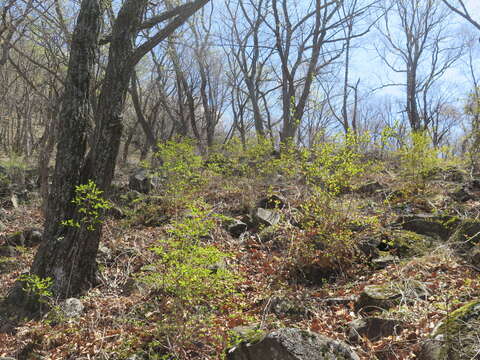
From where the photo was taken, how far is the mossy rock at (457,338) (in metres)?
2.53

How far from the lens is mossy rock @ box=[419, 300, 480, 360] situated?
99.5 inches

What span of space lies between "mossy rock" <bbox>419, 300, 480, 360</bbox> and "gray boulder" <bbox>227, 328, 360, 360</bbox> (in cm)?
60

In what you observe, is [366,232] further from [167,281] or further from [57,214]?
[57,214]

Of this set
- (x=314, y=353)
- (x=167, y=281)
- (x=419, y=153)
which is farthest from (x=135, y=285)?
(x=419, y=153)

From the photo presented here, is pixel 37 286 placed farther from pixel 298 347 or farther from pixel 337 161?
pixel 337 161

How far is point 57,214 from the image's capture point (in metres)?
4.76

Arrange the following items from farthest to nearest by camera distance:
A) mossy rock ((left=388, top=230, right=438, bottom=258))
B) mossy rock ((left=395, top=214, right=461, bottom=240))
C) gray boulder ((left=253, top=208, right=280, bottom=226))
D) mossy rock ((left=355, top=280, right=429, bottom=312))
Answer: gray boulder ((left=253, top=208, right=280, bottom=226)) < mossy rock ((left=395, top=214, right=461, bottom=240)) < mossy rock ((left=388, top=230, right=438, bottom=258)) < mossy rock ((left=355, top=280, right=429, bottom=312))

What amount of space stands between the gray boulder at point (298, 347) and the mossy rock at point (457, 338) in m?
0.60

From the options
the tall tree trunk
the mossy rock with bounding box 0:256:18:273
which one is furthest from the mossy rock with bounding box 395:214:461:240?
the mossy rock with bounding box 0:256:18:273

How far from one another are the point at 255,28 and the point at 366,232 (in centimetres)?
1151

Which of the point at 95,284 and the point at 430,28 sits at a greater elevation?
the point at 430,28

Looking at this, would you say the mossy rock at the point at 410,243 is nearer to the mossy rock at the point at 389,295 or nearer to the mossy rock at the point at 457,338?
the mossy rock at the point at 389,295

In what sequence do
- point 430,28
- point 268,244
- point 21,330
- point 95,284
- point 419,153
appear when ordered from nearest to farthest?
point 21,330 < point 95,284 < point 268,244 < point 419,153 < point 430,28

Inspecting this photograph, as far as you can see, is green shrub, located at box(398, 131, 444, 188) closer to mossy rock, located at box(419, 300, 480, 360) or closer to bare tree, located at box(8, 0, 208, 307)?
mossy rock, located at box(419, 300, 480, 360)
